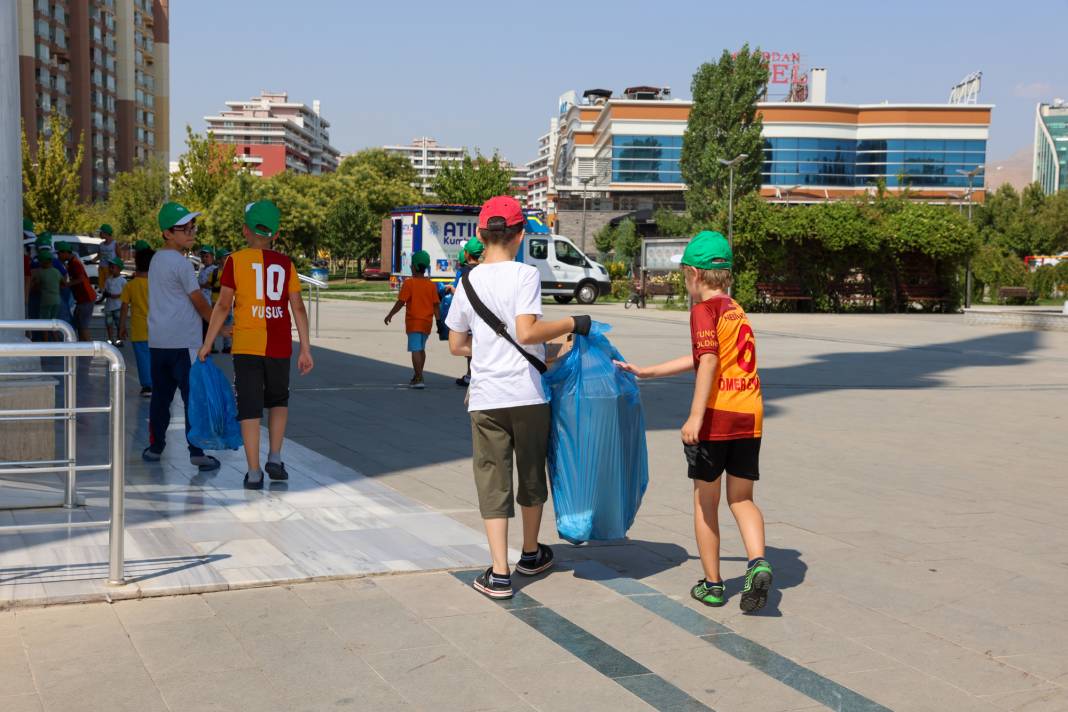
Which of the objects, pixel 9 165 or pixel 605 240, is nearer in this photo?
pixel 9 165

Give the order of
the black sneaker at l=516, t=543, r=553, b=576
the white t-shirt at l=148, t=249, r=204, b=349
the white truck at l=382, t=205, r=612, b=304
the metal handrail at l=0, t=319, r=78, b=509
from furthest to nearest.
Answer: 1. the white truck at l=382, t=205, r=612, b=304
2. the white t-shirt at l=148, t=249, r=204, b=349
3. the metal handrail at l=0, t=319, r=78, b=509
4. the black sneaker at l=516, t=543, r=553, b=576

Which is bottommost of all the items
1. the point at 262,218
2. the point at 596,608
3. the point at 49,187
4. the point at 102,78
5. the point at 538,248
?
the point at 596,608

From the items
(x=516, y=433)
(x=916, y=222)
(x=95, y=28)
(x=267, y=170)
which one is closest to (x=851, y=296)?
(x=916, y=222)

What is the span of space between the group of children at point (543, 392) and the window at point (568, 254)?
33635mm

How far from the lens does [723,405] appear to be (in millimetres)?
4555

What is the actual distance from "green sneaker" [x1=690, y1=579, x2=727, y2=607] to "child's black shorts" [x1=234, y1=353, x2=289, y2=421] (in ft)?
10.1

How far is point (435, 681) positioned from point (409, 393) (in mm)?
8766

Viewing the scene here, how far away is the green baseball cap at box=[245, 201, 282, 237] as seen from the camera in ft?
22.0

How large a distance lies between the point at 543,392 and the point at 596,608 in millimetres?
948

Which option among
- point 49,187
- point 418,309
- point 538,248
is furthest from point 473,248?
point 49,187

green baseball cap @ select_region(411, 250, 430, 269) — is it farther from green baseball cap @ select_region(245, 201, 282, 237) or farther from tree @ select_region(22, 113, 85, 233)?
tree @ select_region(22, 113, 85, 233)

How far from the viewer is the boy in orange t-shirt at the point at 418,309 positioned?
41.7 ft

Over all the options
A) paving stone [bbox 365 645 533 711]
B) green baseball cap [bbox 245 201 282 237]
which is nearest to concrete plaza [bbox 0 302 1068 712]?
paving stone [bbox 365 645 533 711]

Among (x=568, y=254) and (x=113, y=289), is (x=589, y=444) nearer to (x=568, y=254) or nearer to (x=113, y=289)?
(x=113, y=289)
